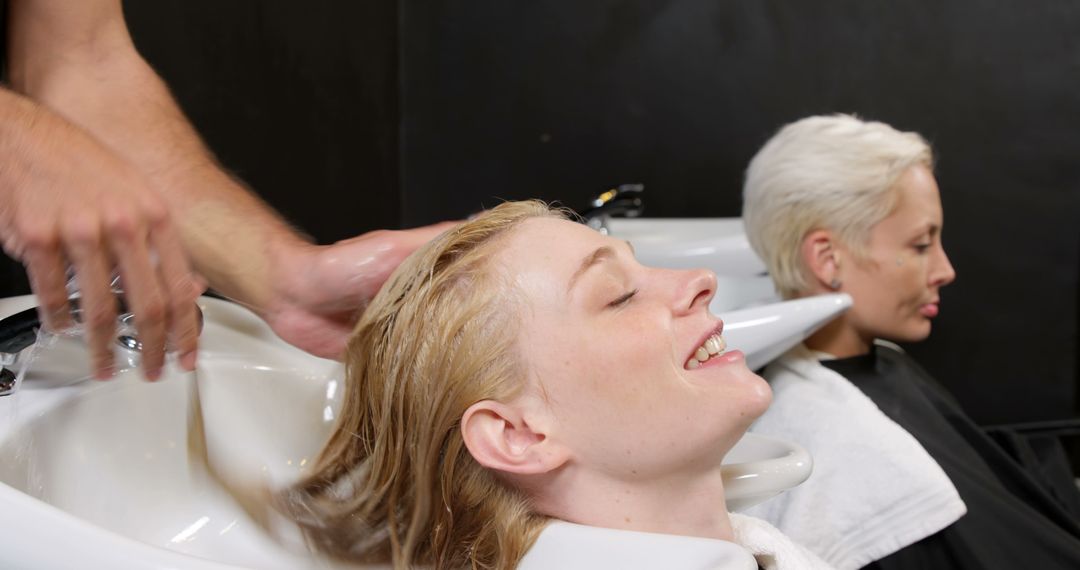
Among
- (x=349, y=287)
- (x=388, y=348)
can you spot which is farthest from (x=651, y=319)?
(x=349, y=287)

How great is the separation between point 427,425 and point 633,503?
226 mm

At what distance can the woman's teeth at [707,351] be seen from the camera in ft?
3.34

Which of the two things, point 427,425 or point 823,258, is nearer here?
point 427,425

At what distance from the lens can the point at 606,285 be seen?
1004 mm

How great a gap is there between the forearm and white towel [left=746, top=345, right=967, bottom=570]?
90cm

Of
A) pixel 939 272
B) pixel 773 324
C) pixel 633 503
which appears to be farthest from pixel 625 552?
pixel 939 272

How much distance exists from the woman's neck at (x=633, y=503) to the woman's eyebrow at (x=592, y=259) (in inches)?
7.9

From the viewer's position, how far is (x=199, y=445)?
43.1 inches

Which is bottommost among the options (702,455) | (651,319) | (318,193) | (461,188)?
(461,188)

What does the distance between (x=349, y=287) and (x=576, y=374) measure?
1.17ft

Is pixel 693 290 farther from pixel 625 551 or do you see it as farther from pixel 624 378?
pixel 625 551

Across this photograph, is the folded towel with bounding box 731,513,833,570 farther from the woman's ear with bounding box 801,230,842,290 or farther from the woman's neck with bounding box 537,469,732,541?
the woman's ear with bounding box 801,230,842,290

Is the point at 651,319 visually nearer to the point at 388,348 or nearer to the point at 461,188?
the point at 388,348

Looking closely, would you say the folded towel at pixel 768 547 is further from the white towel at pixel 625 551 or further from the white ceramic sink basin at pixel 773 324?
the white ceramic sink basin at pixel 773 324
